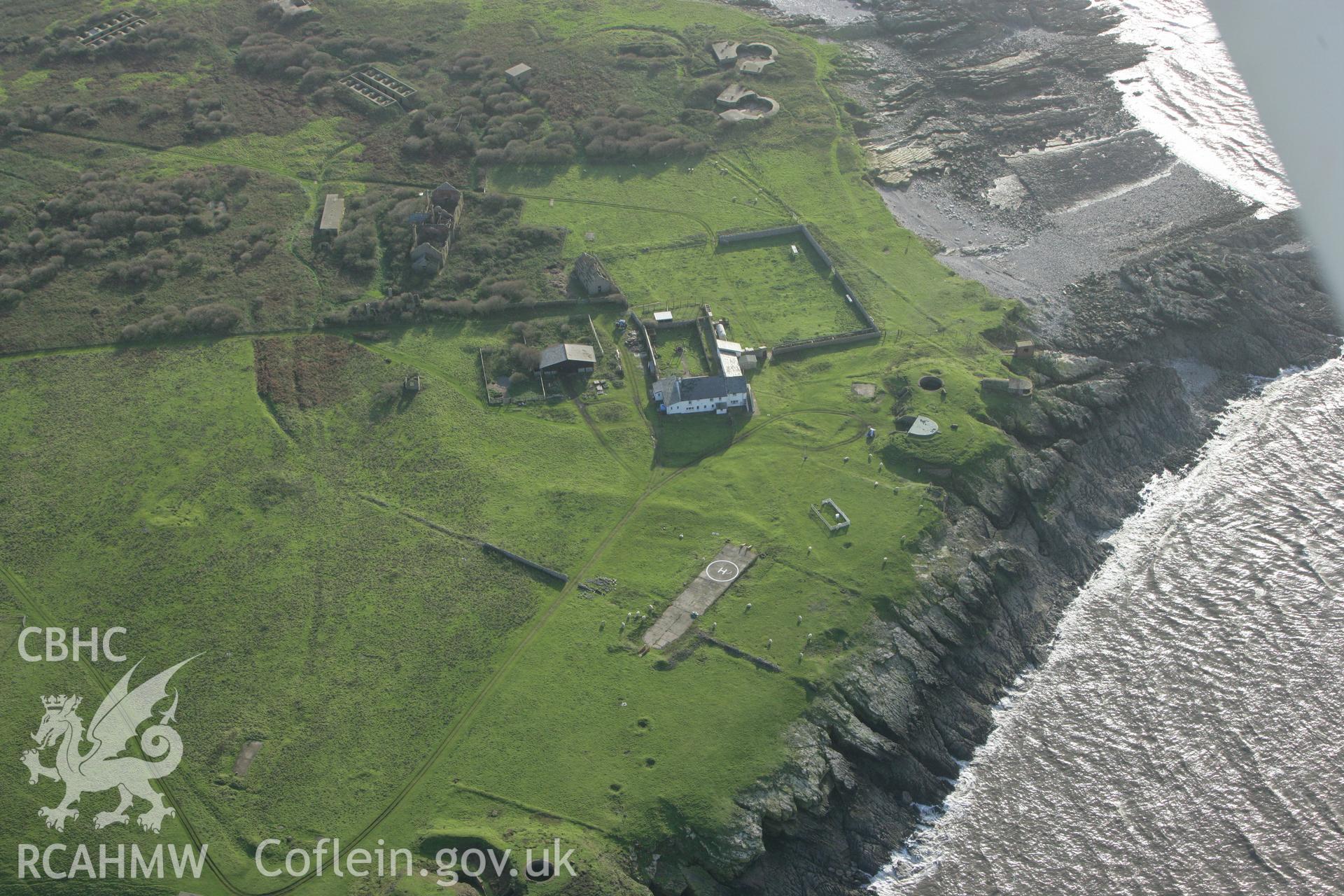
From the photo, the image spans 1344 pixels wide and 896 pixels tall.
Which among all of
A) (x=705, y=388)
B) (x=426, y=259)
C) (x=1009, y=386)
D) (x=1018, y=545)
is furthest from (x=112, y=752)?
(x=1009, y=386)

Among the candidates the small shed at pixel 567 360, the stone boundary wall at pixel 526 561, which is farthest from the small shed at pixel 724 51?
the stone boundary wall at pixel 526 561

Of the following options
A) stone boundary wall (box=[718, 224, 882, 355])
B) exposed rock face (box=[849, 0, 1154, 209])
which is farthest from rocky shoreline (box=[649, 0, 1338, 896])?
stone boundary wall (box=[718, 224, 882, 355])

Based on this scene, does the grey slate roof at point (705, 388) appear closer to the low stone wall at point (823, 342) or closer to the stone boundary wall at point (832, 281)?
the low stone wall at point (823, 342)

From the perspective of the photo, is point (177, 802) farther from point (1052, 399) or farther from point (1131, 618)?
point (1052, 399)

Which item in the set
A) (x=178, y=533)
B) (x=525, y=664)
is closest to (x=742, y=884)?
(x=525, y=664)

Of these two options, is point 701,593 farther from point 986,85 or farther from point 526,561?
point 986,85
